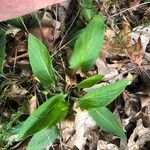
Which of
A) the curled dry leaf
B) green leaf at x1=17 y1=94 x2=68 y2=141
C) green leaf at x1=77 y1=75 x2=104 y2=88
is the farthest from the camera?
green leaf at x1=77 y1=75 x2=104 y2=88

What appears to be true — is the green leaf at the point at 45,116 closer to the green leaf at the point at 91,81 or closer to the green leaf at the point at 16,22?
the green leaf at the point at 91,81

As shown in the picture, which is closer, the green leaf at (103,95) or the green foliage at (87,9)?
the green leaf at (103,95)

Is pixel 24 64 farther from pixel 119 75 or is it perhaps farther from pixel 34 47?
pixel 119 75

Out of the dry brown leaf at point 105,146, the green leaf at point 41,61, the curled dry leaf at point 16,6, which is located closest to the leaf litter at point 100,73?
the dry brown leaf at point 105,146

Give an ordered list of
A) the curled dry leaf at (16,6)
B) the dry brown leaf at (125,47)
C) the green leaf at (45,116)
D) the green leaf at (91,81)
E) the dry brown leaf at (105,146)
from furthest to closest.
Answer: the dry brown leaf at (125,47), the dry brown leaf at (105,146), the green leaf at (91,81), the green leaf at (45,116), the curled dry leaf at (16,6)

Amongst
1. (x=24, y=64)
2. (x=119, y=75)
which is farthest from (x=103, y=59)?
(x=24, y=64)

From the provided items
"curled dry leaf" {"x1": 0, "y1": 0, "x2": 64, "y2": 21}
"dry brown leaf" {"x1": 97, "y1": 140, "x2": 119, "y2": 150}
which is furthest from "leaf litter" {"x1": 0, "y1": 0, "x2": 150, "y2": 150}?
"curled dry leaf" {"x1": 0, "y1": 0, "x2": 64, "y2": 21}

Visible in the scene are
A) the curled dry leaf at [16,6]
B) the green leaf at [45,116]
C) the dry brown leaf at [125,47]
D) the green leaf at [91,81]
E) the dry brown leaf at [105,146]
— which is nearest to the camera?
the curled dry leaf at [16,6]

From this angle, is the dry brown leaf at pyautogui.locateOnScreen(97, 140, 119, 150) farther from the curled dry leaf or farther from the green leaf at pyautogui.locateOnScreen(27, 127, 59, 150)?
the curled dry leaf
